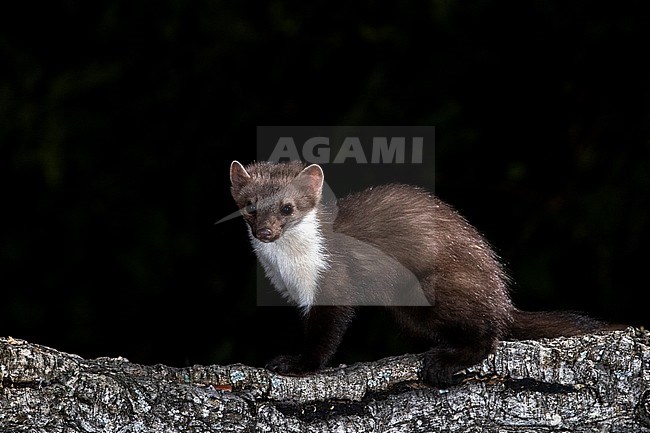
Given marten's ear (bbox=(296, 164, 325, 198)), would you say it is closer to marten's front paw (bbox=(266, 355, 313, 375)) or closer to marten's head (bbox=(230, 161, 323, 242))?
marten's head (bbox=(230, 161, 323, 242))

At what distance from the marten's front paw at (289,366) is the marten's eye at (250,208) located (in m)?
0.45

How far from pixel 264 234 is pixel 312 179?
0.26 metres

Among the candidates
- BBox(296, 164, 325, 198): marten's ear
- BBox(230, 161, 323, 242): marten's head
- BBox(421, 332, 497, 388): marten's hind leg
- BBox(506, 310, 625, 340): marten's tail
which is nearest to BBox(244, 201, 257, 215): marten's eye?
BBox(230, 161, 323, 242): marten's head

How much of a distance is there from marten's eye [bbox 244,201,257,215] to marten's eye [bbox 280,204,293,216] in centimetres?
8

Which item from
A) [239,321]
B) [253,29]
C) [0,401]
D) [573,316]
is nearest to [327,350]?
[573,316]

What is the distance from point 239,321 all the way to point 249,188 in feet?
8.25

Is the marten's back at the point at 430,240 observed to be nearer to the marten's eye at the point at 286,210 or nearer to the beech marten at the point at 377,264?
the beech marten at the point at 377,264

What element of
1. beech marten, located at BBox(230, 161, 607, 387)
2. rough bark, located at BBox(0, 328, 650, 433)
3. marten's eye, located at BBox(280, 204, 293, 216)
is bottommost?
rough bark, located at BBox(0, 328, 650, 433)

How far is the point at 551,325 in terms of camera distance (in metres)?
3.65

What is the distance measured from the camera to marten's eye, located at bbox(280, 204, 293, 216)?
360 cm

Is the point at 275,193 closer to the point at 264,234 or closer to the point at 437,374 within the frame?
the point at 264,234

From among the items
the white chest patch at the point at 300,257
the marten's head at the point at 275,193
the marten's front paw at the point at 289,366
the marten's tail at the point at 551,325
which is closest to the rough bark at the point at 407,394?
the marten's front paw at the point at 289,366

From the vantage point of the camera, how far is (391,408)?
3234 mm

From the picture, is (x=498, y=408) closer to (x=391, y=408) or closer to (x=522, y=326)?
(x=391, y=408)
